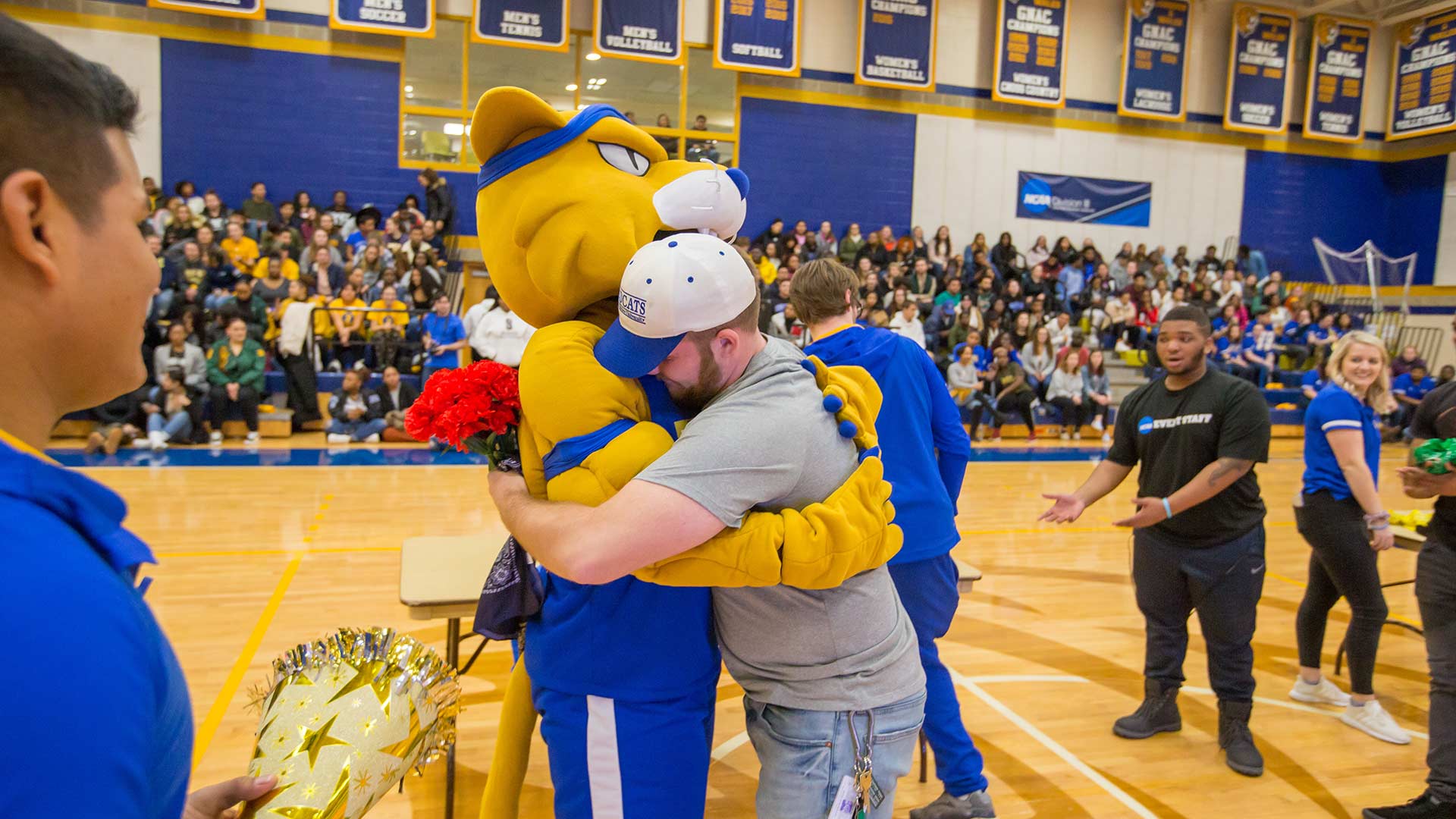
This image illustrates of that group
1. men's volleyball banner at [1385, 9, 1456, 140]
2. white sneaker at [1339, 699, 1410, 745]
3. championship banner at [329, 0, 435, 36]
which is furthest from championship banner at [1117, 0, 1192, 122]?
white sneaker at [1339, 699, 1410, 745]

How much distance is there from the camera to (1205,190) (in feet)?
60.3

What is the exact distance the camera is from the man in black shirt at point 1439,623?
2.93 metres

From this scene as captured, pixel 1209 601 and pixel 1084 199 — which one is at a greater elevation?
pixel 1084 199

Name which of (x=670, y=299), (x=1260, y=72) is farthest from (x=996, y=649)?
(x=1260, y=72)

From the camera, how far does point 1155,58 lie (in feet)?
55.6

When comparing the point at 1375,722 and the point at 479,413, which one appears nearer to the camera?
the point at 479,413

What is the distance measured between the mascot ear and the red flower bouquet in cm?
45

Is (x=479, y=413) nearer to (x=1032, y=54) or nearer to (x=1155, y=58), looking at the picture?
(x=1032, y=54)

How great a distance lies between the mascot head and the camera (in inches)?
72.2

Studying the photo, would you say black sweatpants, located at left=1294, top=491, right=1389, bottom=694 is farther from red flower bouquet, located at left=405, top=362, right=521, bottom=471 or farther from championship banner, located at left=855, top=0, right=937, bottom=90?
championship banner, located at left=855, top=0, right=937, bottom=90

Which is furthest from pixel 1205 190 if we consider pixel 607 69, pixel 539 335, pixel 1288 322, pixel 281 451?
pixel 539 335

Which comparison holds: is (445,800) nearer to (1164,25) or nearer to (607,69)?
(607,69)

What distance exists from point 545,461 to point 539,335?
0.24 meters

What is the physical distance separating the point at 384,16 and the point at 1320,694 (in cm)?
1360
